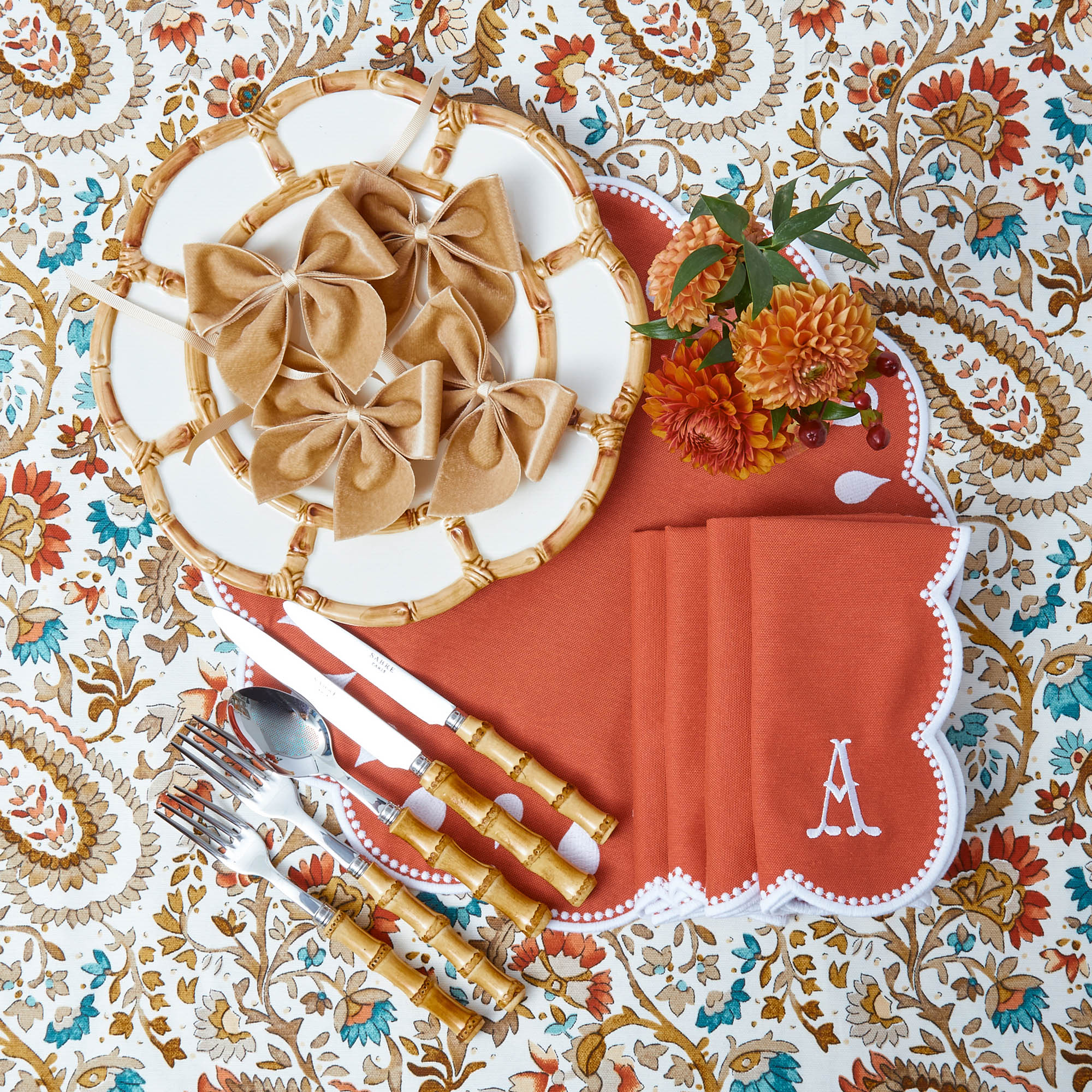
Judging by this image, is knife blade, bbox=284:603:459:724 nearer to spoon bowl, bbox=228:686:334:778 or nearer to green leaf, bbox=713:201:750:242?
spoon bowl, bbox=228:686:334:778

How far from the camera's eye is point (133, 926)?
0.87 metres

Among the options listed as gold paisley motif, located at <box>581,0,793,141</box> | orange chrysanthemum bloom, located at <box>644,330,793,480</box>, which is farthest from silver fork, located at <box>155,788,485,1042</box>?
gold paisley motif, located at <box>581,0,793,141</box>

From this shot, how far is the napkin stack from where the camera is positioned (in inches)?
28.9

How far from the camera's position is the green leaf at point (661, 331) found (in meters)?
0.67

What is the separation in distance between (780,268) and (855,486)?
0.91ft

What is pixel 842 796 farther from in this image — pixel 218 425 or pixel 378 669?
pixel 218 425

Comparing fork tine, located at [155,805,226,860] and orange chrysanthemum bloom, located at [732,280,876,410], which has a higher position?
orange chrysanthemum bloom, located at [732,280,876,410]

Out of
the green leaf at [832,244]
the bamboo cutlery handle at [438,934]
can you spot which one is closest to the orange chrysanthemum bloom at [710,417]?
the green leaf at [832,244]

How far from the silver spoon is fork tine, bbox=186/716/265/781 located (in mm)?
14

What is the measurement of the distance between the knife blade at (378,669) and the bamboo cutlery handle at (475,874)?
3.9 inches

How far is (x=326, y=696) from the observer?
82cm

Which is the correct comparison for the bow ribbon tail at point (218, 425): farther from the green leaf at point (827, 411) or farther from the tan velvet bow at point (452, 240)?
the green leaf at point (827, 411)

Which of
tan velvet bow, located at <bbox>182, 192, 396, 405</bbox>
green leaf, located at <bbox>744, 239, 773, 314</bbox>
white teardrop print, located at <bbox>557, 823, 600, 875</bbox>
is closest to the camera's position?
green leaf, located at <bbox>744, 239, 773, 314</bbox>

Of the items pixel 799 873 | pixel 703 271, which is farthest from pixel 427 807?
pixel 703 271
